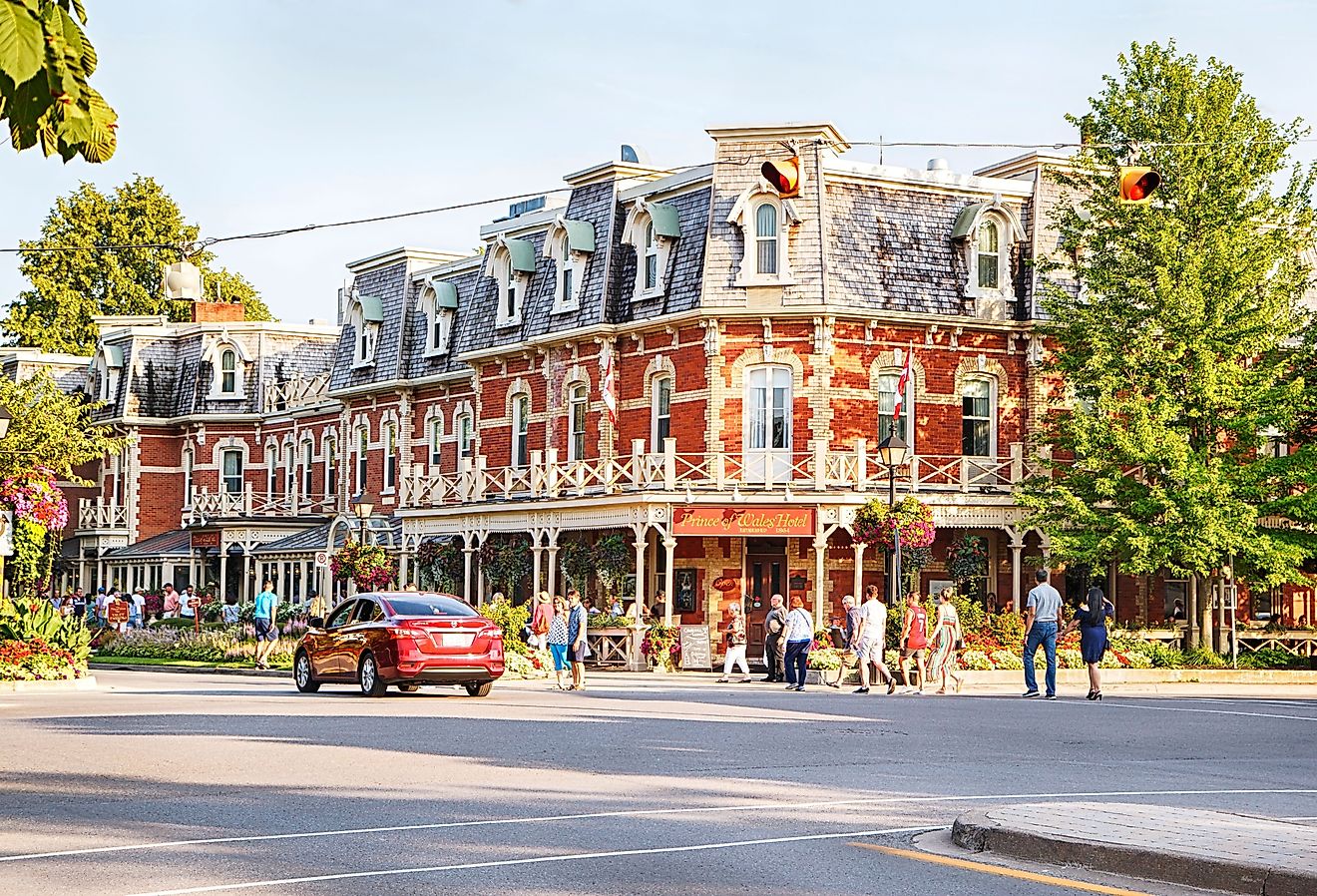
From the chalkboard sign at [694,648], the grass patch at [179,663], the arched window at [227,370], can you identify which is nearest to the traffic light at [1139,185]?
the chalkboard sign at [694,648]

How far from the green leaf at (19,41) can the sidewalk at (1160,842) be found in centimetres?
661

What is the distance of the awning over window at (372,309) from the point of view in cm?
5250

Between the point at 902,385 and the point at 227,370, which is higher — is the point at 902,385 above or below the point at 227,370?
below

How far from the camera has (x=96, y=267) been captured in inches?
2810

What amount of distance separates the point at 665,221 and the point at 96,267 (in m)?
38.4

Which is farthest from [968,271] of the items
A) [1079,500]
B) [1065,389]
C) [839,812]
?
[839,812]

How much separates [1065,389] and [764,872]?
3269cm

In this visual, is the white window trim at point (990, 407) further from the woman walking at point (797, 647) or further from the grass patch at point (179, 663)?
the grass patch at point (179, 663)

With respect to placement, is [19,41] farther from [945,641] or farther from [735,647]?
[735,647]

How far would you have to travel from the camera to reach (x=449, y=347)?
4925cm

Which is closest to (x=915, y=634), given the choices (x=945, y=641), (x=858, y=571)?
(x=945, y=641)

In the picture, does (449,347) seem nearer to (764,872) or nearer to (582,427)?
(582,427)

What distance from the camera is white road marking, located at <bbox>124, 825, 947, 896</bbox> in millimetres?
8992

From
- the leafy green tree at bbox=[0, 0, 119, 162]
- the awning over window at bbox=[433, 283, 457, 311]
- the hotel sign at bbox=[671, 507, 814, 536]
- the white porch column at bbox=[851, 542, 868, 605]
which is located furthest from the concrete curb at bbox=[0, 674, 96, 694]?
the leafy green tree at bbox=[0, 0, 119, 162]
